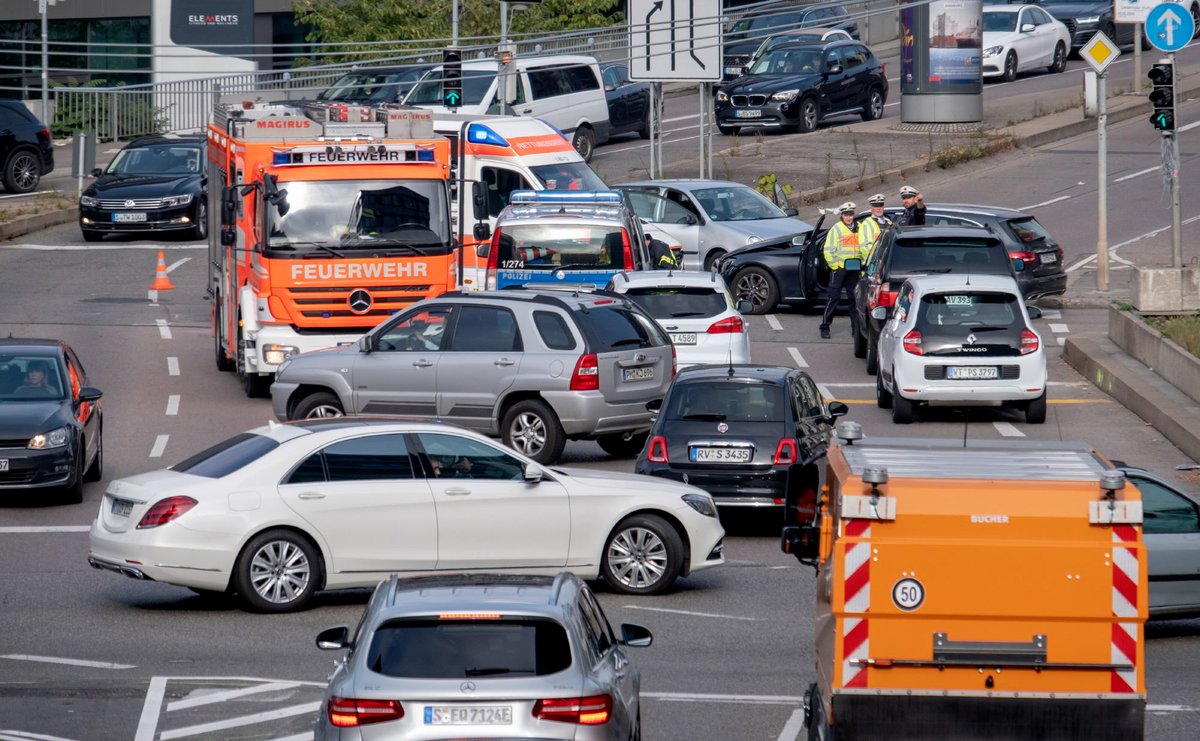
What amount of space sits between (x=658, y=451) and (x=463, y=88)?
983 inches

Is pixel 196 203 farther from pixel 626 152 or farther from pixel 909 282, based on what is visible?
pixel 909 282

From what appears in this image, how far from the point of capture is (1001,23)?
51625 mm

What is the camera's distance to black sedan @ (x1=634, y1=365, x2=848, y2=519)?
1658 centimetres

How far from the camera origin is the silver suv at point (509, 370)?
19516 millimetres

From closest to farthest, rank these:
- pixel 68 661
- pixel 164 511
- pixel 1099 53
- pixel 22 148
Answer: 1. pixel 68 661
2. pixel 164 511
3. pixel 1099 53
4. pixel 22 148

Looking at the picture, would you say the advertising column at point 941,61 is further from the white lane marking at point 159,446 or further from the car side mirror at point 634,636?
the car side mirror at point 634,636

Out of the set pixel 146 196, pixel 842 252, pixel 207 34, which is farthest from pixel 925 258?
pixel 207 34

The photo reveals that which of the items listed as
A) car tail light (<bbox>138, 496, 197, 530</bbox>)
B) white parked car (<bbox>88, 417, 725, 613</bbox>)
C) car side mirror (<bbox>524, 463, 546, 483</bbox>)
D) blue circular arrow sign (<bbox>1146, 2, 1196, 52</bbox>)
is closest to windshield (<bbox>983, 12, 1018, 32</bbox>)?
blue circular arrow sign (<bbox>1146, 2, 1196, 52</bbox>)

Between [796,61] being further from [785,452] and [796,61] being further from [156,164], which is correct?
[785,452]

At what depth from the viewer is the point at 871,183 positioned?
3875cm

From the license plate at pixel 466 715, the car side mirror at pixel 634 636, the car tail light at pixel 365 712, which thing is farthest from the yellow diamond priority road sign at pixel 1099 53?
the car tail light at pixel 365 712

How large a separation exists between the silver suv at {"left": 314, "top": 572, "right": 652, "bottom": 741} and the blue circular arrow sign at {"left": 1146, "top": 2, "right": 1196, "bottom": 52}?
19741 millimetres

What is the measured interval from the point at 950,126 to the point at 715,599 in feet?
102

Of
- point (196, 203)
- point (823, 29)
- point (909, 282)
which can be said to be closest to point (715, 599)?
point (909, 282)
